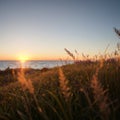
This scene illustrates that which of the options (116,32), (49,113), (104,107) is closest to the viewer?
(104,107)

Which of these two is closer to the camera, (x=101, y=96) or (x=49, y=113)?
(x=101, y=96)

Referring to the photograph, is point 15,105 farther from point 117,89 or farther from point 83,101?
point 117,89

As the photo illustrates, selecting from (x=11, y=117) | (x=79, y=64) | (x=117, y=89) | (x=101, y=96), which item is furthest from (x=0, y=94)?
(x=101, y=96)

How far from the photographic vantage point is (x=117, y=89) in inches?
124

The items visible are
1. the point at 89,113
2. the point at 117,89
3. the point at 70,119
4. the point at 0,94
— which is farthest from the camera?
the point at 0,94

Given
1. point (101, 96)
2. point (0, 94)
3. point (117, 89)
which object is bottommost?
point (0, 94)

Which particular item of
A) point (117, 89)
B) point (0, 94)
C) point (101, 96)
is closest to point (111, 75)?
point (117, 89)

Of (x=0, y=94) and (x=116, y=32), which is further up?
(x=116, y=32)

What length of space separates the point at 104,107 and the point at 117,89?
6.45ft

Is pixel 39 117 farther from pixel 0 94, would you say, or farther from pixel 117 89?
pixel 0 94

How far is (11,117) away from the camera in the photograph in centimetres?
301

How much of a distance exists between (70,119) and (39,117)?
73cm

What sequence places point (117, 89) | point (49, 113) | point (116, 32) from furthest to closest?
point (116, 32) → point (117, 89) → point (49, 113)

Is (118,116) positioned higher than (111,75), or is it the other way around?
(111,75)
